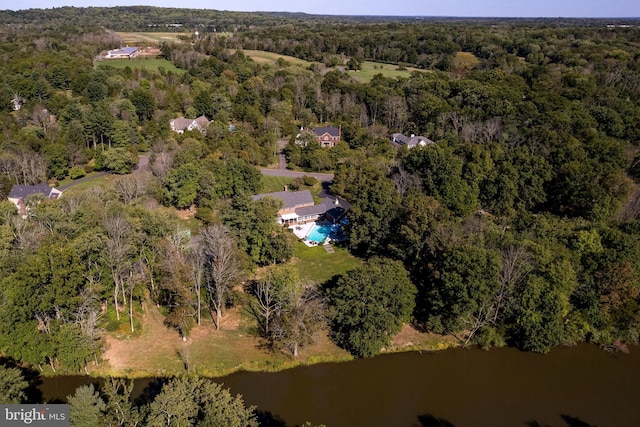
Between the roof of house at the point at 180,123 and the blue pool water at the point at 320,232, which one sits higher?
the roof of house at the point at 180,123

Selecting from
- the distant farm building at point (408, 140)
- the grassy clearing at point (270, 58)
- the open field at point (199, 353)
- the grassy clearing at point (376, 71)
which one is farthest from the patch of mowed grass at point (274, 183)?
the grassy clearing at point (270, 58)

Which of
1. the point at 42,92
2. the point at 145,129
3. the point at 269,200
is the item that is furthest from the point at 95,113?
the point at 269,200

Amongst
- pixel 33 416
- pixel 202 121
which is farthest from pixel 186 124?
pixel 33 416

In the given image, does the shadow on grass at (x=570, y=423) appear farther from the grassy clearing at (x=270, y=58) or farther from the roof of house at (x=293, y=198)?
the grassy clearing at (x=270, y=58)

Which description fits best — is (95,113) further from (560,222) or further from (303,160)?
(560,222)

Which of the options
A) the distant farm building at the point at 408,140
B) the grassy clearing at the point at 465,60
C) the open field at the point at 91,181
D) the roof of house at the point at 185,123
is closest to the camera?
the open field at the point at 91,181

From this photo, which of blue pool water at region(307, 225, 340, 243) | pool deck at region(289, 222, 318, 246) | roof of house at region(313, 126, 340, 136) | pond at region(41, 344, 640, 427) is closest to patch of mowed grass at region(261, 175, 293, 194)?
pool deck at region(289, 222, 318, 246)
